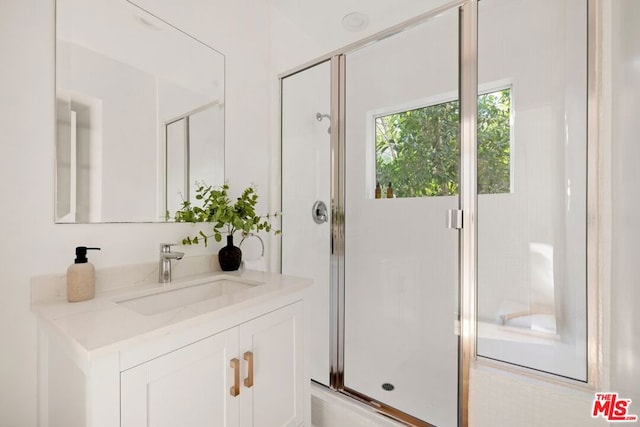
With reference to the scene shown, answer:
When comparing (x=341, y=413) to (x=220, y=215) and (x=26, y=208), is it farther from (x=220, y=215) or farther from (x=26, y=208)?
(x=26, y=208)

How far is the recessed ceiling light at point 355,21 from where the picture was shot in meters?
1.60

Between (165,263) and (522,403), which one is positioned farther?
(165,263)

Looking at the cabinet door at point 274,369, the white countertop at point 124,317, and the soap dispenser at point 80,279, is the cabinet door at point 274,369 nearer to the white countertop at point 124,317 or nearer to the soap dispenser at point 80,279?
the white countertop at point 124,317

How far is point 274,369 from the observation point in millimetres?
1036

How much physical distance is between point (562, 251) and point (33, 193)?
6.05 feet

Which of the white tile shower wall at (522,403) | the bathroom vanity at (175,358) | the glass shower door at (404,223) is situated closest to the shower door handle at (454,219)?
the glass shower door at (404,223)

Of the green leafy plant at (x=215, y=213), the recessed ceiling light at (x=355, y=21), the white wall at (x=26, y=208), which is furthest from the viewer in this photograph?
the recessed ceiling light at (x=355, y=21)

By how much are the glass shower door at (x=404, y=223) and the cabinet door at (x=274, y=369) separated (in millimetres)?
652

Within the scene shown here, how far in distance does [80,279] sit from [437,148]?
5.18 ft

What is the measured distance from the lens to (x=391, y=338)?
174cm

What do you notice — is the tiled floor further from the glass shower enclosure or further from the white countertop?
the white countertop

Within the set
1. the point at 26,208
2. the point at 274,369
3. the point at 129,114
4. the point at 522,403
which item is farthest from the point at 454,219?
the point at 26,208

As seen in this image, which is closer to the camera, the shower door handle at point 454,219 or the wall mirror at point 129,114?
the wall mirror at point 129,114

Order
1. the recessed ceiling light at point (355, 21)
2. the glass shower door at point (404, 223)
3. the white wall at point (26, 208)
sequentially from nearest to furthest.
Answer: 1. the white wall at point (26, 208)
2. the glass shower door at point (404, 223)
3. the recessed ceiling light at point (355, 21)
